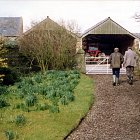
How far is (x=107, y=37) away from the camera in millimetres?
54094

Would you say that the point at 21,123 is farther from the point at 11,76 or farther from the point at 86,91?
the point at 11,76

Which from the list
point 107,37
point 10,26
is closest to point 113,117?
point 107,37

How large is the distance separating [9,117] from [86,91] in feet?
22.5

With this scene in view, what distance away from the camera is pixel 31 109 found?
569 inches

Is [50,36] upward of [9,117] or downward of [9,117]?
upward

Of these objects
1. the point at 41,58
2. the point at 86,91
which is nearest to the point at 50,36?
the point at 41,58

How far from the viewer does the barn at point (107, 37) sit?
44.7 metres

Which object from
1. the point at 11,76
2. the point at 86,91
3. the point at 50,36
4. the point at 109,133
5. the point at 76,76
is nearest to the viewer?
the point at 109,133

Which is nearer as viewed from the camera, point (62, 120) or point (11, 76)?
point (62, 120)

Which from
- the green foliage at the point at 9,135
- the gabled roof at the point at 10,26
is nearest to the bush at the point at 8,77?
the green foliage at the point at 9,135

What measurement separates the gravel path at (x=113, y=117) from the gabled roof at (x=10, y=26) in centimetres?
3810

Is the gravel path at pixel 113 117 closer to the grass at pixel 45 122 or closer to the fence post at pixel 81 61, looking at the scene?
the grass at pixel 45 122

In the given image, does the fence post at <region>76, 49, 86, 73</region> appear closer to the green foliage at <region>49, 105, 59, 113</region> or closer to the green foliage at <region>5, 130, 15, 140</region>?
the green foliage at <region>49, 105, 59, 113</region>

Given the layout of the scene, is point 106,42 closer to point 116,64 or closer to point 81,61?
point 81,61
